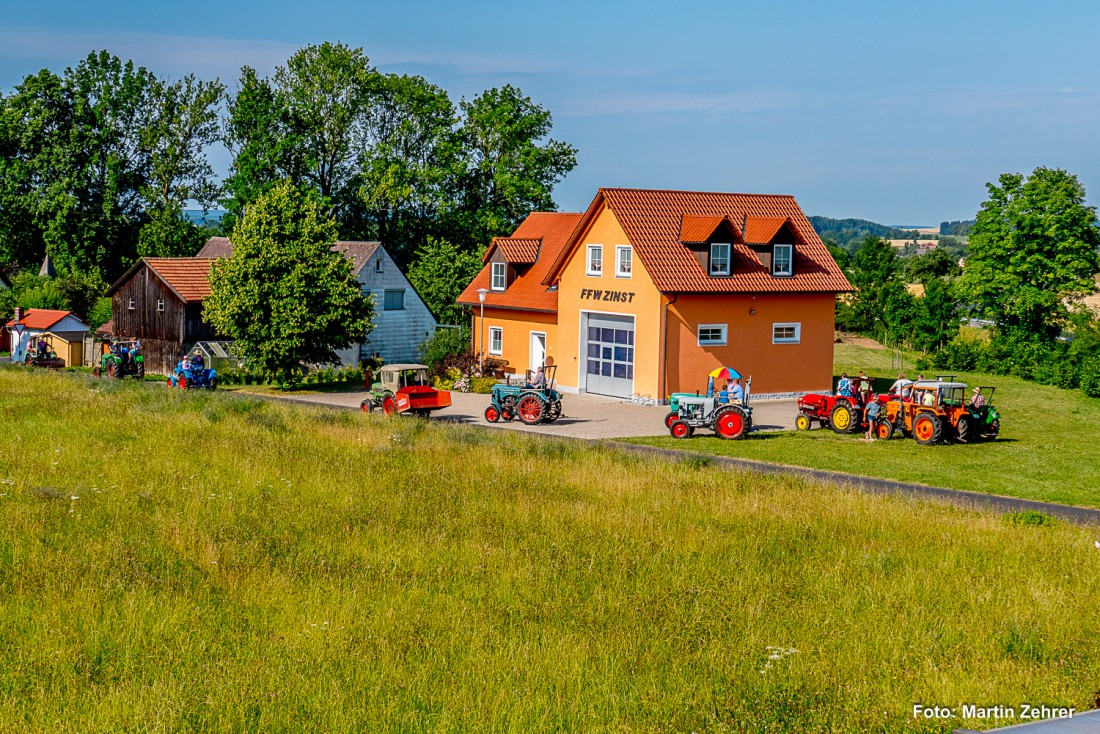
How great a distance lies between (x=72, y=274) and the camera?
65.1 metres

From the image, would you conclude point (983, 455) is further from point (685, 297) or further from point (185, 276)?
point (185, 276)

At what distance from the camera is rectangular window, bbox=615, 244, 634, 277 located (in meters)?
38.7

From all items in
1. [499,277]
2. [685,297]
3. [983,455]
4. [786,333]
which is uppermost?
[499,277]

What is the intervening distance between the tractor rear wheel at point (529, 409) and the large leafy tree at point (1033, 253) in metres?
26.2

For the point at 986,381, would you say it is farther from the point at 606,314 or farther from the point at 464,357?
the point at 464,357

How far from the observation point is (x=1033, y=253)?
50.1 metres

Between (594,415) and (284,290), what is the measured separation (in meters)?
13.1

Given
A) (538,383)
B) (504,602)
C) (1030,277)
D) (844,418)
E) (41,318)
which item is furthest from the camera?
(41,318)

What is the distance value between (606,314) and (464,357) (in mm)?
7494

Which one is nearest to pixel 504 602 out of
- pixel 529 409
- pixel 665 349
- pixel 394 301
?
pixel 529 409

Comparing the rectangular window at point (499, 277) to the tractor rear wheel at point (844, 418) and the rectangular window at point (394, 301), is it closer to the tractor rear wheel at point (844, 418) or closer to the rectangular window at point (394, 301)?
the rectangular window at point (394, 301)

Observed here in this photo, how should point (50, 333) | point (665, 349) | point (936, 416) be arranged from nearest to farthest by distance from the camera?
1. point (936, 416)
2. point (665, 349)
3. point (50, 333)

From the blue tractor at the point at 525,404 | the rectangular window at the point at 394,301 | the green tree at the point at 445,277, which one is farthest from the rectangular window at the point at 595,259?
the green tree at the point at 445,277

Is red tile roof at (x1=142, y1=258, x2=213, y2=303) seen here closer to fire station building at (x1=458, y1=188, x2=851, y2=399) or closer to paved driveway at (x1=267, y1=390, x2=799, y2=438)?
paved driveway at (x1=267, y1=390, x2=799, y2=438)
